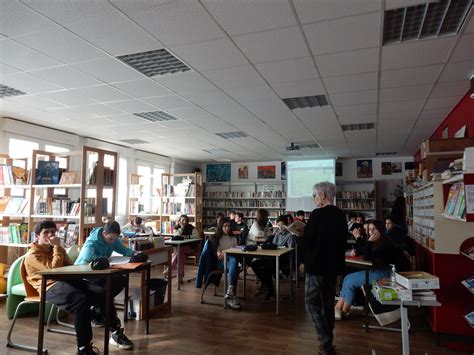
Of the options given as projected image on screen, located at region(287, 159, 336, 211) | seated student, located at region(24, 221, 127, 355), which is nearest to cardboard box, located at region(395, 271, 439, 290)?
seated student, located at region(24, 221, 127, 355)

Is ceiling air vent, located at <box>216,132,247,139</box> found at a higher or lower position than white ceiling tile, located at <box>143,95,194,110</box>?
lower

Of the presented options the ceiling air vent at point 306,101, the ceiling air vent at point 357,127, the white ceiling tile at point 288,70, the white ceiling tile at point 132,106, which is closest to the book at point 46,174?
the white ceiling tile at point 132,106

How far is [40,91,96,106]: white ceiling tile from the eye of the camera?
4.74 metres

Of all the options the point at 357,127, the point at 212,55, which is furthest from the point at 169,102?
the point at 357,127

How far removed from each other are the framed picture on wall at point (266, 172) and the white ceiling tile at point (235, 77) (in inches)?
306

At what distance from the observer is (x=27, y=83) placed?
4.35 m

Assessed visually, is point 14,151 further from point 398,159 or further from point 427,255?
point 398,159

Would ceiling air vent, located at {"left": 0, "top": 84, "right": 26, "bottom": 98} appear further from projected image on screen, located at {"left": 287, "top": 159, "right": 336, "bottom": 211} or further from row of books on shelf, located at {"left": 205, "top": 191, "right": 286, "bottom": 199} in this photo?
projected image on screen, located at {"left": 287, "top": 159, "right": 336, "bottom": 211}

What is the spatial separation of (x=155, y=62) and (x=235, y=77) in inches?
38.5

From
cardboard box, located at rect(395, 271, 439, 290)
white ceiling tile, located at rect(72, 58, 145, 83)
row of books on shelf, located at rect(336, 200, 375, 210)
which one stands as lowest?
cardboard box, located at rect(395, 271, 439, 290)

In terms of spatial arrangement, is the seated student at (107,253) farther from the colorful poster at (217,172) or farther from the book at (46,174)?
the colorful poster at (217,172)

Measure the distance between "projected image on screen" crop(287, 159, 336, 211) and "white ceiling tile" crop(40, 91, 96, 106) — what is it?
7535 mm

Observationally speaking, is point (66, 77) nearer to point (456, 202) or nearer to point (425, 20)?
point (425, 20)

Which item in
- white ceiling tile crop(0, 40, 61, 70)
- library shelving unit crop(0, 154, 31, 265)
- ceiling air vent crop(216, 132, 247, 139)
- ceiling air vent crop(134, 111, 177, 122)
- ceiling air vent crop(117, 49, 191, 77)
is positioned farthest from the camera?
ceiling air vent crop(216, 132, 247, 139)
